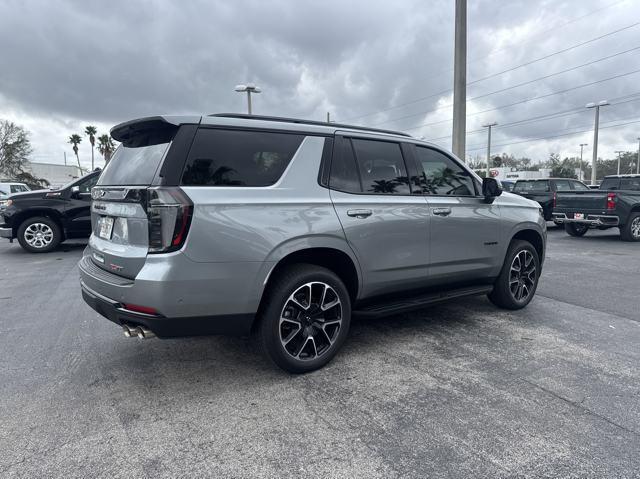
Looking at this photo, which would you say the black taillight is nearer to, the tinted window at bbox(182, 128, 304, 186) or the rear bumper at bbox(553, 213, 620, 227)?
the tinted window at bbox(182, 128, 304, 186)

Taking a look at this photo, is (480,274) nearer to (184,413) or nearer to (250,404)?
(250,404)

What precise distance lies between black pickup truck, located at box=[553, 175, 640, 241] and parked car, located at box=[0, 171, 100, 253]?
40.2 feet

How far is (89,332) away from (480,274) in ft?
13.5

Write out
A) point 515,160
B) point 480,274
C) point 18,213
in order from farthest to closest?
1. point 515,160
2. point 18,213
3. point 480,274

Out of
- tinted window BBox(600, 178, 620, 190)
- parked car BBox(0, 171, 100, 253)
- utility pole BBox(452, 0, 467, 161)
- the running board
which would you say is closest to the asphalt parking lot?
the running board

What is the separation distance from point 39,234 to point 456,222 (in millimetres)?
9163

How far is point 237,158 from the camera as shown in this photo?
121 inches

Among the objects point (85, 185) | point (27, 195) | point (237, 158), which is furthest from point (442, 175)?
point (27, 195)

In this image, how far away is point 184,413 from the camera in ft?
9.27

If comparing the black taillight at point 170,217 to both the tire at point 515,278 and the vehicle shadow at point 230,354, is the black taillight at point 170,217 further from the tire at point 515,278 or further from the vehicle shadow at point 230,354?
the tire at point 515,278

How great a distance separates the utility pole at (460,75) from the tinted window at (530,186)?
18.4ft

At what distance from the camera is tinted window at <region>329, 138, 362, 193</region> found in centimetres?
355

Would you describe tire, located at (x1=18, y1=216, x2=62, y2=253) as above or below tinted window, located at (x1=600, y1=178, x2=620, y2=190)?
below

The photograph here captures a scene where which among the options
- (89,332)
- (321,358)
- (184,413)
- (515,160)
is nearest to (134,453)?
(184,413)
